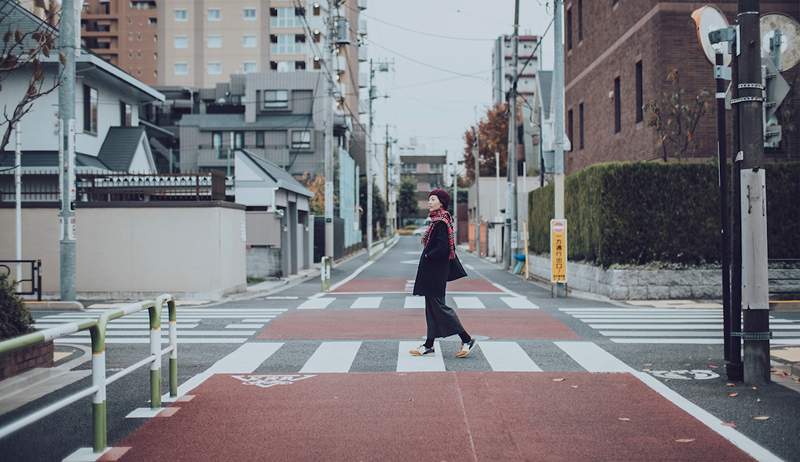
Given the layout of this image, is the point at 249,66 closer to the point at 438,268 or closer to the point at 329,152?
the point at 329,152

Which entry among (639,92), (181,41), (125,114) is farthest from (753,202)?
(181,41)

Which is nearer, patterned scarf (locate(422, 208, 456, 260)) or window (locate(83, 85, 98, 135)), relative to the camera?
patterned scarf (locate(422, 208, 456, 260))

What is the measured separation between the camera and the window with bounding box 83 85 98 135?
25484 mm

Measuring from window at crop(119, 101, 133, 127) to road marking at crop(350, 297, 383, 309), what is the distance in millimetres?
14785

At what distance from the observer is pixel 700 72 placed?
67.8 feet

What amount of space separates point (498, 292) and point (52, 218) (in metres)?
11.3

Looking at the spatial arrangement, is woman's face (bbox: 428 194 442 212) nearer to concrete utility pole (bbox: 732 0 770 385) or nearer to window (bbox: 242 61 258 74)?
concrete utility pole (bbox: 732 0 770 385)

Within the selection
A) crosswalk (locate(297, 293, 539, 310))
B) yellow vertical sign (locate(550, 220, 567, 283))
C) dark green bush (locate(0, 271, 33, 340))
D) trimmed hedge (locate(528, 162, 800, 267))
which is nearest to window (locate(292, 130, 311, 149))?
yellow vertical sign (locate(550, 220, 567, 283))

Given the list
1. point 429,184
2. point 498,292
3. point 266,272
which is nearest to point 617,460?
point 498,292

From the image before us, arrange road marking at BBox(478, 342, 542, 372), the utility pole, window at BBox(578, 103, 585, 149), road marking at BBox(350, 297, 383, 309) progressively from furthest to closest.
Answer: window at BBox(578, 103, 585, 149) → the utility pole → road marking at BBox(350, 297, 383, 309) → road marking at BBox(478, 342, 542, 372)

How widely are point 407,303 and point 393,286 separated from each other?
596 centimetres

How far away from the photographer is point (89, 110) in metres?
25.8

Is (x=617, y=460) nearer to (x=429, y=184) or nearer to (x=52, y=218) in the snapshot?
(x=52, y=218)

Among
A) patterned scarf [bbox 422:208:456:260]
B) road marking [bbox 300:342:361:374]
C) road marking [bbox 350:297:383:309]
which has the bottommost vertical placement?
road marking [bbox 350:297:383:309]
